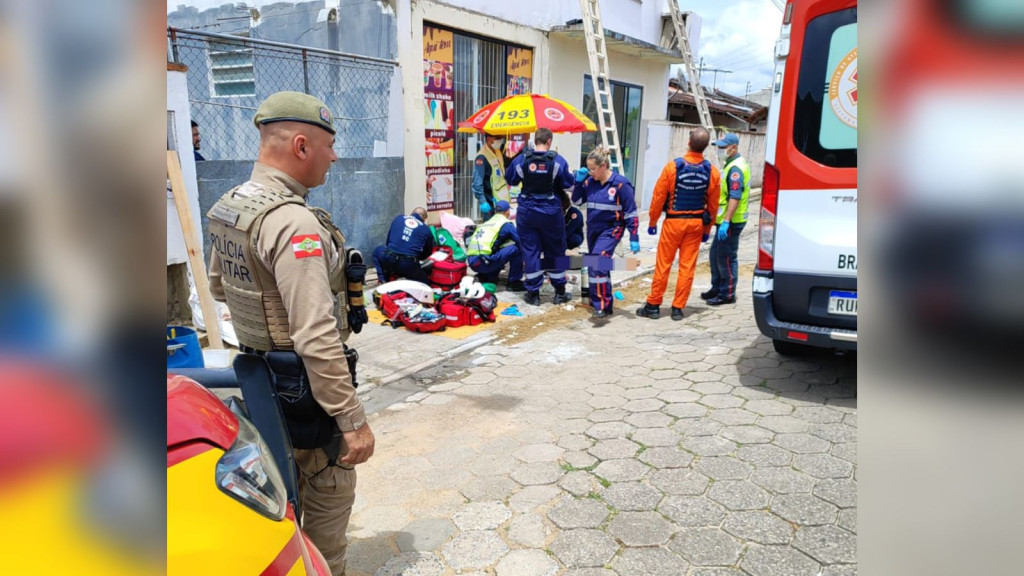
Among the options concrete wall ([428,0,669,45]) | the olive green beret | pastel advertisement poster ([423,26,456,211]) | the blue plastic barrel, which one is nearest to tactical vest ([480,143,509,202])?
pastel advertisement poster ([423,26,456,211])

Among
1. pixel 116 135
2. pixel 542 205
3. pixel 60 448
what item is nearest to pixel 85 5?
pixel 116 135

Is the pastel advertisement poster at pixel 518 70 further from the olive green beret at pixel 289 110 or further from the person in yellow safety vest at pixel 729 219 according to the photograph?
the olive green beret at pixel 289 110

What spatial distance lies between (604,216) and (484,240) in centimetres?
148

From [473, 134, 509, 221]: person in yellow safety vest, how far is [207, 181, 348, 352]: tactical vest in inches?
236

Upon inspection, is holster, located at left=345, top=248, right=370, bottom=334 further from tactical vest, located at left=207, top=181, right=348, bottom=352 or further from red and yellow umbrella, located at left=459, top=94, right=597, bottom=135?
red and yellow umbrella, located at left=459, top=94, right=597, bottom=135

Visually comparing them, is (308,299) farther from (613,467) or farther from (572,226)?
(572,226)

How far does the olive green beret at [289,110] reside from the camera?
6.89 feet

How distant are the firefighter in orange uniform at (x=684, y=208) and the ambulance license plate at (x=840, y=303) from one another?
2.40 meters

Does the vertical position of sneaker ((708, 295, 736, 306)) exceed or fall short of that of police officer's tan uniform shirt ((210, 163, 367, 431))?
it falls short

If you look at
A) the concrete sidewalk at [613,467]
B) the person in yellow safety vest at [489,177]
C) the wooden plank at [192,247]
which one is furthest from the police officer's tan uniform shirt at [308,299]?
the person in yellow safety vest at [489,177]

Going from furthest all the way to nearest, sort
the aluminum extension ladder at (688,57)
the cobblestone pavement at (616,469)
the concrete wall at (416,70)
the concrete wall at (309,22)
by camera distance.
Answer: the aluminum extension ladder at (688,57), the concrete wall at (416,70), the concrete wall at (309,22), the cobblestone pavement at (616,469)

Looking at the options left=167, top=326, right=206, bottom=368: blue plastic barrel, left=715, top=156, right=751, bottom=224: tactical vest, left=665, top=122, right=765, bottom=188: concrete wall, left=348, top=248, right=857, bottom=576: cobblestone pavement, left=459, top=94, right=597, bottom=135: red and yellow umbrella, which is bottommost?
left=348, top=248, right=857, bottom=576: cobblestone pavement

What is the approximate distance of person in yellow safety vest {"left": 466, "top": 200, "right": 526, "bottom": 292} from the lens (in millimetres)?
7242

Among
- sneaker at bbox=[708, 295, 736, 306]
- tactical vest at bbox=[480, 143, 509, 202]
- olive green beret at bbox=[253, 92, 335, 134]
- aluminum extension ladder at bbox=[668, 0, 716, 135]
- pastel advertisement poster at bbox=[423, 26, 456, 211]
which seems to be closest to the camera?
olive green beret at bbox=[253, 92, 335, 134]
